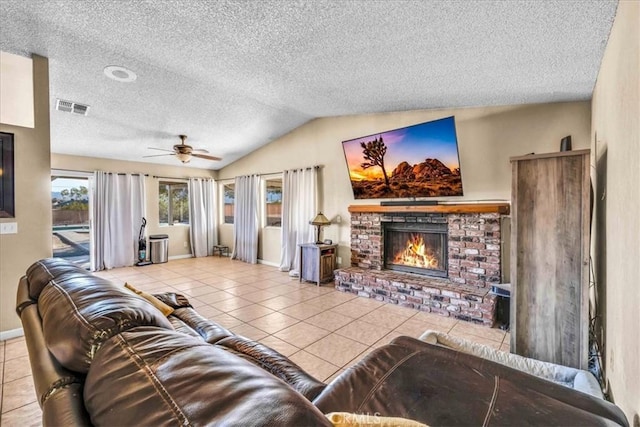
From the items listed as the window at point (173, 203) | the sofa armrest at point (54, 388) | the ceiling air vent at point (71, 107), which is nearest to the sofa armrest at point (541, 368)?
the sofa armrest at point (54, 388)

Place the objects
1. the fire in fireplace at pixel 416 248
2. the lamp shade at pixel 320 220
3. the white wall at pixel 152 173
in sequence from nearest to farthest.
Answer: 1. the fire in fireplace at pixel 416 248
2. the lamp shade at pixel 320 220
3. the white wall at pixel 152 173

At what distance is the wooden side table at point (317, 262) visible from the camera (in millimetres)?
4801

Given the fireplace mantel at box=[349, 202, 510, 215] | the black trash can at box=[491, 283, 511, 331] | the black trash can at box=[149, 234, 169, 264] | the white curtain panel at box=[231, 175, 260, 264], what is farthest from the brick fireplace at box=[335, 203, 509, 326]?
the black trash can at box=[149, 234, 169, 264]

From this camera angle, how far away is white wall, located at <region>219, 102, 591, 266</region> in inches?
126

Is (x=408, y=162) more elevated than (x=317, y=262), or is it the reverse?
(x=408, y=162)

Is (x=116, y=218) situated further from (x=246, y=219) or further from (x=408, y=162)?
(x=408, y=162)

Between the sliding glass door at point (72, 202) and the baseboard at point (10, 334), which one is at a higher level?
the sliding glass door at point (72, 202)

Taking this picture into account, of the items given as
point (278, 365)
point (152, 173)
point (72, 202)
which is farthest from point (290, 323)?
point (72, 202)

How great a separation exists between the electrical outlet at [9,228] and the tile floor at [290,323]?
102 cm

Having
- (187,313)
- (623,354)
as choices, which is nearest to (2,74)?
(187,313)

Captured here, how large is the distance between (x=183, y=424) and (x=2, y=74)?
14.7ft

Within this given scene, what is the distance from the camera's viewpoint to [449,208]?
3729mm

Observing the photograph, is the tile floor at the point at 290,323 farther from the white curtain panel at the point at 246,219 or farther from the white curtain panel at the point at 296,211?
the white curtain panel at the point at 246,219

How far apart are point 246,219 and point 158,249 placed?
2.01 meters
